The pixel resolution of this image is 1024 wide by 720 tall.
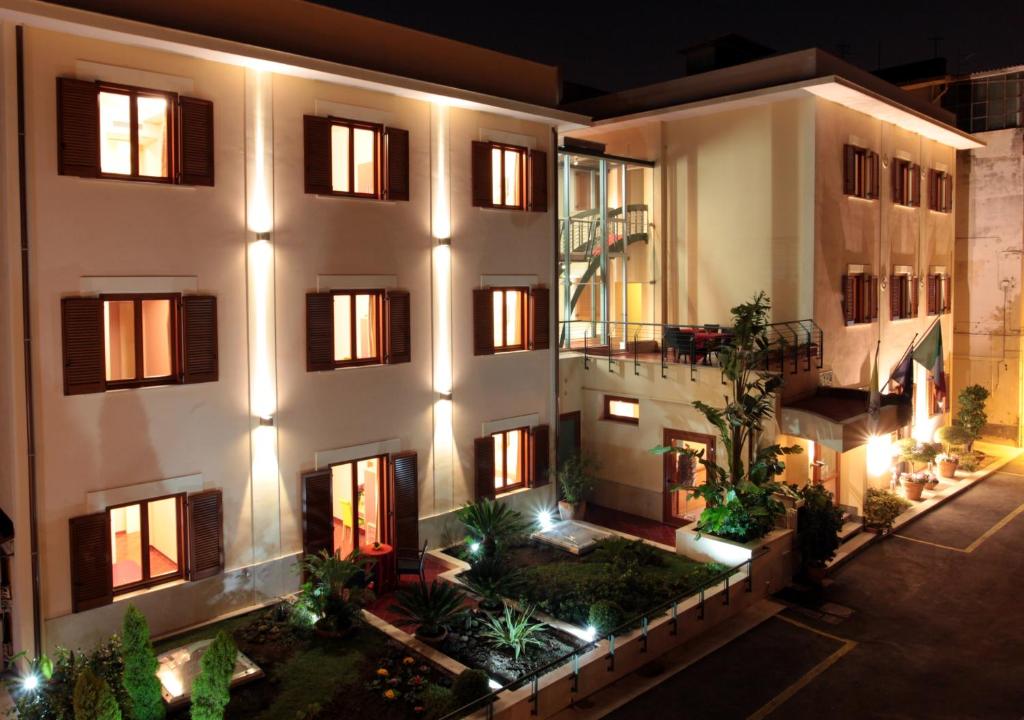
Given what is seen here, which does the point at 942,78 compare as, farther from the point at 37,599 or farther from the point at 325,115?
the point at 37,599

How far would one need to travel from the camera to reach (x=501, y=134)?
16719mm

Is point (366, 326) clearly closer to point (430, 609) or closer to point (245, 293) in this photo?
point (245, 293)

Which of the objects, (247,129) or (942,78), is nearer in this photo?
(247,129)

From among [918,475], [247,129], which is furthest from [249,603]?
[918,475]

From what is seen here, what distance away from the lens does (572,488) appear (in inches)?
715

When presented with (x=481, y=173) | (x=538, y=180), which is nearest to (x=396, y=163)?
(x=481, y=173)

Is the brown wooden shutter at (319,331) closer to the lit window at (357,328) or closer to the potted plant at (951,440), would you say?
the lit window at (357,328)

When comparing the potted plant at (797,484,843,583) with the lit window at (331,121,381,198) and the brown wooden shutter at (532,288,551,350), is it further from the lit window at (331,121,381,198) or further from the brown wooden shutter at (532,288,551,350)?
the lit window at (331,121,381,198)

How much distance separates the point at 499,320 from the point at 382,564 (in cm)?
569

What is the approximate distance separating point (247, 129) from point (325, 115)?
1485mm

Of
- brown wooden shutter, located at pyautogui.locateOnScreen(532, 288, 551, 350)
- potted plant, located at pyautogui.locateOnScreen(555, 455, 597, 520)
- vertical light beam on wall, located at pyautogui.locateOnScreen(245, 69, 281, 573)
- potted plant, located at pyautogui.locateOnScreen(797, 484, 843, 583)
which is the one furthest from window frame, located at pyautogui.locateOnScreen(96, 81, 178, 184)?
potted plant, located at pyautogui.locateOnScreen(797, 484, 843, 583)

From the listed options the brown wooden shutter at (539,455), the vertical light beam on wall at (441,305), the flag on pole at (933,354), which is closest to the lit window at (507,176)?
the vertical light beam on wall at (441,305)

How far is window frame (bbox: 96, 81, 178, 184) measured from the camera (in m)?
11.5

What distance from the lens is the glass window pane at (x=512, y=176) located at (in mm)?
17281
